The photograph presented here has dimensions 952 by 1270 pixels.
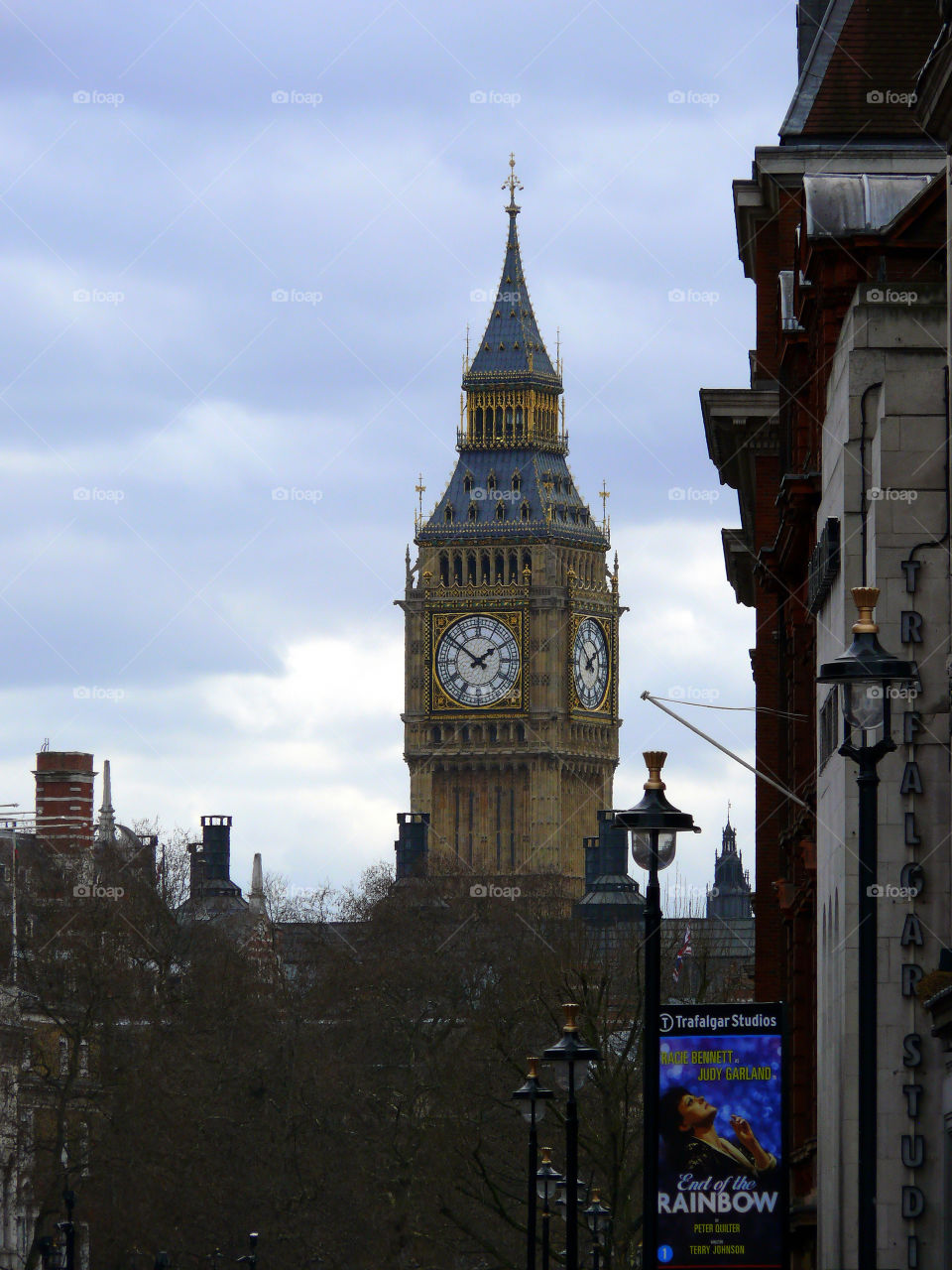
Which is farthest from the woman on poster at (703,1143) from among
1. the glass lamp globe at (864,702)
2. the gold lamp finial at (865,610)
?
the glass lamp globe at (864,702)

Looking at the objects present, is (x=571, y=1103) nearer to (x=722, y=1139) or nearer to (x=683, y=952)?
(x=722, y=1139)

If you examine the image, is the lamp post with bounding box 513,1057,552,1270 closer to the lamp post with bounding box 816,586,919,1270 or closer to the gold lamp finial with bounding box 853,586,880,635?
the gold lamp finial with bounding box 853,586,880,635

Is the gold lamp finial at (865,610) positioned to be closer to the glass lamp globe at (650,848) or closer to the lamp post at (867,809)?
the lamp post at (867,809)

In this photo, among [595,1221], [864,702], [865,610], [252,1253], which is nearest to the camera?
[864,702]

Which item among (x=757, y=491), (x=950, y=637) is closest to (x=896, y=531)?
(x=950, y=637)

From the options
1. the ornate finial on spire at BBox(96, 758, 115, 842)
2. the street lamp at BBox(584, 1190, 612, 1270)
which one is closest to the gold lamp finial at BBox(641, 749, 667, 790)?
the street lamp at BBox(584, 1190, 612, 1270)

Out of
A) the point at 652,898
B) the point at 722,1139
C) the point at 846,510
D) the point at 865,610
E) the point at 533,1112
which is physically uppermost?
the point at 846,510

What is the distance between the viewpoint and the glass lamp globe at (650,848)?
29203 millimetres

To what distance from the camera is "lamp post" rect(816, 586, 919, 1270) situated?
22078 mm

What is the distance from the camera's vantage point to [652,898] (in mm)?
30125

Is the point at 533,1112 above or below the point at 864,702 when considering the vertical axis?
below

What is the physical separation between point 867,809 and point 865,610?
60.8 inches

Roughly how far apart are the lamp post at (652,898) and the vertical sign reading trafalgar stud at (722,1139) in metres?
0.34

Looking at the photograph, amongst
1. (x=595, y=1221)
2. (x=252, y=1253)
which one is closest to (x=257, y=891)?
(x=252, y=1253)
